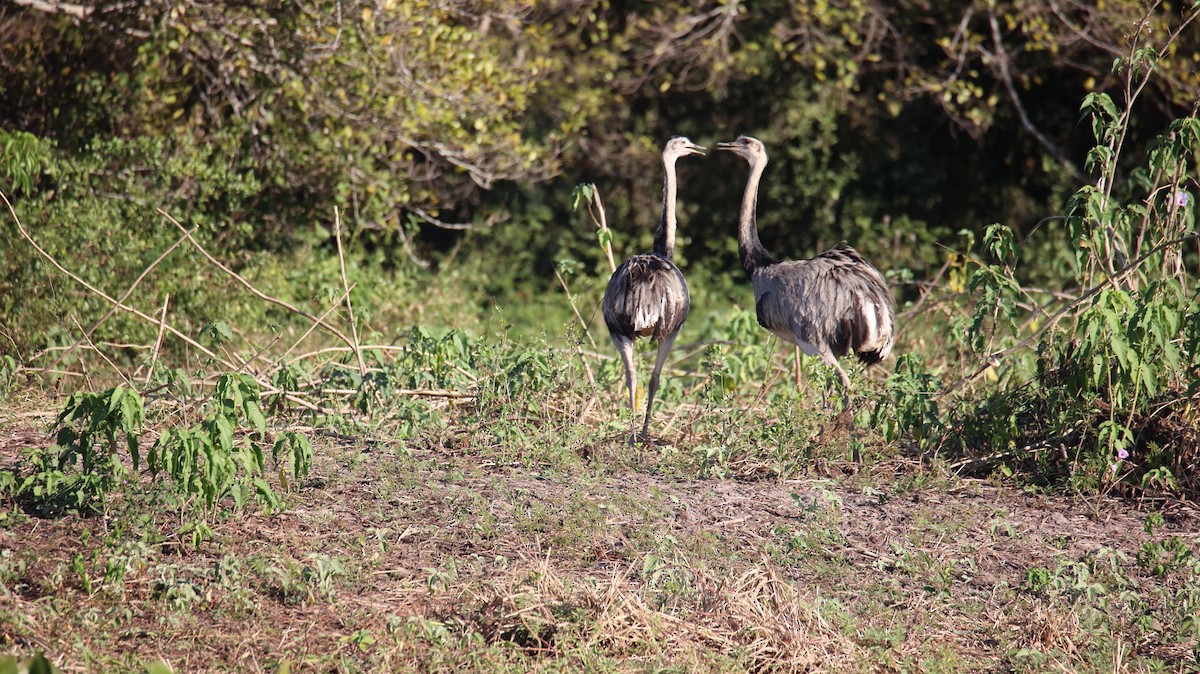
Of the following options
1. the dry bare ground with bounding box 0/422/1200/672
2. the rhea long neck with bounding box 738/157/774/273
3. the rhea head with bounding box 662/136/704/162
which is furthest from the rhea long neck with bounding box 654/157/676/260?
the dry bare ground with bounding box 0/422/1200/672

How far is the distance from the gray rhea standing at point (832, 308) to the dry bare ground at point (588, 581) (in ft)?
3.83

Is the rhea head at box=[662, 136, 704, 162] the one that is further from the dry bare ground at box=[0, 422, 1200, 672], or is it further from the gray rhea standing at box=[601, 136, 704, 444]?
the dry bare ground at box=[0, 422, 1200, 672]

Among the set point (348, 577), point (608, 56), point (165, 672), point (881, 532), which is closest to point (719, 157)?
point (608, 56)

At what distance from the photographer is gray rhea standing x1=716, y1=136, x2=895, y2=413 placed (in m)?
6.55

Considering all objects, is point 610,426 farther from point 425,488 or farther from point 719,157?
point 719,157

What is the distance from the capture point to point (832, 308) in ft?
21.6

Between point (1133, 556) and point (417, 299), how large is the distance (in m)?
6.88

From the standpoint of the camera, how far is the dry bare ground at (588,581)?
13.9ft

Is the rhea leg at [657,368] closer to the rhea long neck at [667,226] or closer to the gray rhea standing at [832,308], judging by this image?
the gray rhea standing at [832,308]

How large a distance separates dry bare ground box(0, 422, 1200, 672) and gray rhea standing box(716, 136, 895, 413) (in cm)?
117

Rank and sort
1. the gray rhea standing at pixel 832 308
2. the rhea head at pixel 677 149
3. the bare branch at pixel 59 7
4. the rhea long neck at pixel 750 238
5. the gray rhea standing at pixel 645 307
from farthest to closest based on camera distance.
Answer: the bare branch at pixel 59 7 → the rhea head at pixel 677 149 → the rhea long neck at pixel 750 238 → the gray rhea standing at pixel 645 307 → the gray rhea standing at pixel 832 308

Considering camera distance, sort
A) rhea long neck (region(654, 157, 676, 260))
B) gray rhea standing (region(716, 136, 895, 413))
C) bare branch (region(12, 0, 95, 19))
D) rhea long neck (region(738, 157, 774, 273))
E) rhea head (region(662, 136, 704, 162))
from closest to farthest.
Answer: gray rhea standing (region(716, 136, 895, 413)) → rhea long neck (region(738, 157, 774, 273)) → rhea long neck (region(654, 157, 676, 260)) → rhea head (region(662, 136, 704, 162)) → bare branch (region(12, 0, 95, 19))

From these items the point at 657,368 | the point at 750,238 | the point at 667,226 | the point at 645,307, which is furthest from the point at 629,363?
the point at 750,238

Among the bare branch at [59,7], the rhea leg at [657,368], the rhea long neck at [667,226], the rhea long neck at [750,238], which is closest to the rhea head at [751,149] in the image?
the rhea long neck at [750,238]
